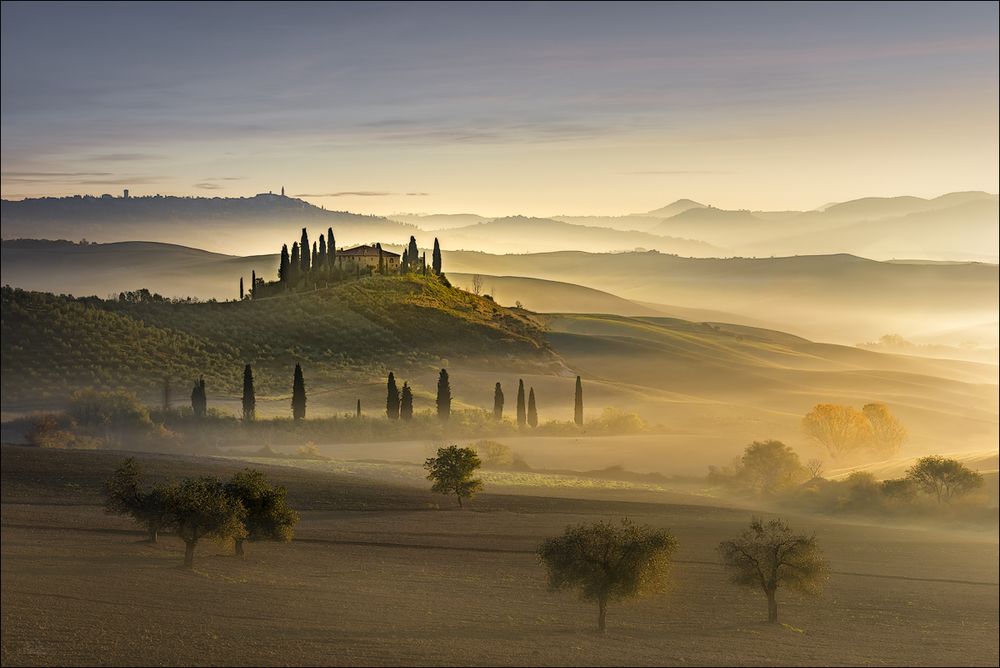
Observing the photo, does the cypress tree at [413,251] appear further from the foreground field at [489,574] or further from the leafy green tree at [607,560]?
the leafy green tree at [607,560]

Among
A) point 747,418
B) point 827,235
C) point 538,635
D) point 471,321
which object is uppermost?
point 827,235

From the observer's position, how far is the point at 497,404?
28.9 ft

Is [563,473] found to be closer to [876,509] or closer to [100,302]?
[876,509]

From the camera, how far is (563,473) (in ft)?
25.6

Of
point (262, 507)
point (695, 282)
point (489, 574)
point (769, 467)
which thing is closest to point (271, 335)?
point (262, 507)

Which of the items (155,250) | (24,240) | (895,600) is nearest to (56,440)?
(24,240)

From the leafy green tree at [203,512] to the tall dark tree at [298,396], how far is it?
1.05 meters

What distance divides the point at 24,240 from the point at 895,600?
9.21 metres

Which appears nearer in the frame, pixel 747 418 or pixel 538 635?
pixel 747 418

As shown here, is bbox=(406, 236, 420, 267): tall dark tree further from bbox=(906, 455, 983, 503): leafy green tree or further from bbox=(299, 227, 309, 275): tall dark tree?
bbox=(906, 455, 983, 503): leafy green tree

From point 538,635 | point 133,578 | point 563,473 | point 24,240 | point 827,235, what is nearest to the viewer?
point 563,473

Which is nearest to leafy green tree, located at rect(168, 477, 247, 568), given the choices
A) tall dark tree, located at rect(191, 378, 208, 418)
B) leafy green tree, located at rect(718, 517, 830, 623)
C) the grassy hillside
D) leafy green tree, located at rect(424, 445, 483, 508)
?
tall dark tree, located at rect(191, 378, 208, 418)

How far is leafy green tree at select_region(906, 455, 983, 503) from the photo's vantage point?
26.8 ft

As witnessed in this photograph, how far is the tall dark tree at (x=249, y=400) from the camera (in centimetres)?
818
